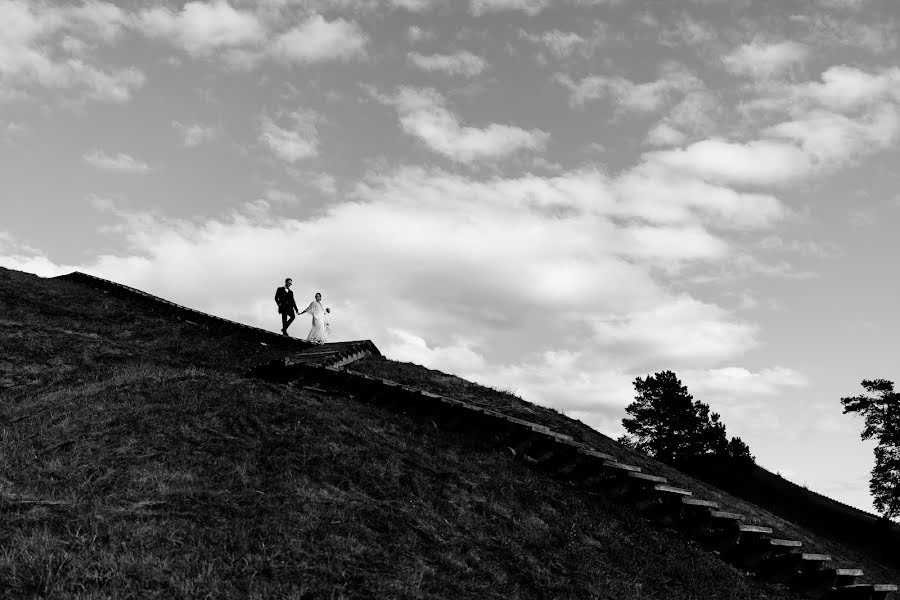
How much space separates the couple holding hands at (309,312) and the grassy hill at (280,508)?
324 inches

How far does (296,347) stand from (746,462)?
31.0 meters

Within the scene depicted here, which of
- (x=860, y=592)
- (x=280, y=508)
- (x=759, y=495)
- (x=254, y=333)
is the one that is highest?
(x=254, y=333)

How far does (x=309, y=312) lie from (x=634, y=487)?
1425 cm

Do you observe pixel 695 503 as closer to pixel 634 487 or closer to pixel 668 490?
pixel 668 490

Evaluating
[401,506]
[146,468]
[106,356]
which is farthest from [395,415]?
[106,356]

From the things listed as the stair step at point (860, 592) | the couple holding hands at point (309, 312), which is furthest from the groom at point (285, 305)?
the stair step at point (860, 592)

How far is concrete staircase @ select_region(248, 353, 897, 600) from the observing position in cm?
1223

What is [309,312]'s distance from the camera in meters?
23.8

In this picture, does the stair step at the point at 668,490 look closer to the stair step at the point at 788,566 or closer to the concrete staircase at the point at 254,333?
the stair step at the point at 788,566

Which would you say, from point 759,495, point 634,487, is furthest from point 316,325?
point 759,495

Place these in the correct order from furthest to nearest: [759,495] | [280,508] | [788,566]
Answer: [759,495], [788,566], [280,508]

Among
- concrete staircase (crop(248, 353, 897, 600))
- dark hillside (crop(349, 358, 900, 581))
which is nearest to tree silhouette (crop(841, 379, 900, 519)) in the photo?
dark hillside (crop(349, 358, 900, 581))

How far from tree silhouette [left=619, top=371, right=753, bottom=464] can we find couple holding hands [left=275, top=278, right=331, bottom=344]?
24.8 metres

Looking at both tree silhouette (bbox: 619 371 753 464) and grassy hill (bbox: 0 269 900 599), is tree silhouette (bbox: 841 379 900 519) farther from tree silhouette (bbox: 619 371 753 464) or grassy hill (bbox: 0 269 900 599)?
grassy hill (bbox: 0 269 900 599)
